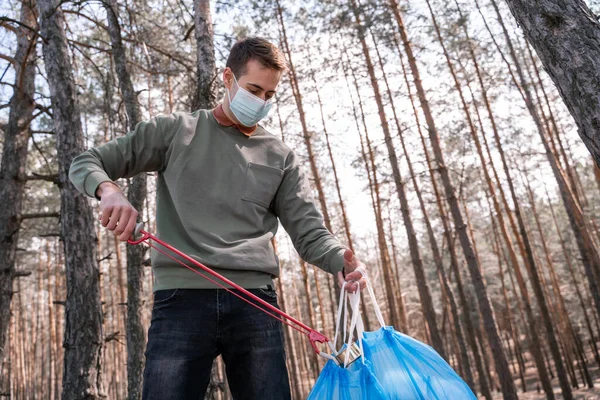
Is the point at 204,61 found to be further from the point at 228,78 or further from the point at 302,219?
the point at 302,219

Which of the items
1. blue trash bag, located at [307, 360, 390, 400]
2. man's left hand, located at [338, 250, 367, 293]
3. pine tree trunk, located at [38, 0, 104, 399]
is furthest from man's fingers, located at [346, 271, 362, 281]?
pine tree trunk, located at [38, 0, 104, 399]

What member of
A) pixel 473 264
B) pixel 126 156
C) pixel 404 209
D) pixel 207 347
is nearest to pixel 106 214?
pixel 126 156

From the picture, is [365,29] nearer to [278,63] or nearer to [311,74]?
[311,74]

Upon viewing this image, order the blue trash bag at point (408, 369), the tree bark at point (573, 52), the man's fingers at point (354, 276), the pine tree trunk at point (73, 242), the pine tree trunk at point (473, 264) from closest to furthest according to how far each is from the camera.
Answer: the blue trash bag at point (408, 369) < the man's fingers at point (354, 276) < the tree bark at point (573, 52) < the pine tree trunk at point (73, 242) < the pine tree trunk at point (473, 264)

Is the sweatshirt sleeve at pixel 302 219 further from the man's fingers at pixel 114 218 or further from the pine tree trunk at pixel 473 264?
the pine tree trunk at pixel 473 264

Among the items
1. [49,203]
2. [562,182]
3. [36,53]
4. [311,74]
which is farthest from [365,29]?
[49,203]

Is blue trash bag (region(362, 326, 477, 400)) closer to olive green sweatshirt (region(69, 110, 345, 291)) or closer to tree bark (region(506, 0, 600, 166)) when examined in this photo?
olive green sweatshirt (region(69, 110, 345, 291))

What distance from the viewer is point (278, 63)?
1.80 m

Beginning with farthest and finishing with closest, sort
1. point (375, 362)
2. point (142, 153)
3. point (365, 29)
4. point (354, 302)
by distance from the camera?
point (365, 29), point (142, 153), point (354, 302), point (375, 362)

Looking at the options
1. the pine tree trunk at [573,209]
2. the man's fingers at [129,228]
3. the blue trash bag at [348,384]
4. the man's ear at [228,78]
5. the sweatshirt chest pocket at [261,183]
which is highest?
the pine tree trunk at [573,209]

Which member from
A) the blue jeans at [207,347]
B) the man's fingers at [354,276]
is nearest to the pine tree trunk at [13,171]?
the blue jeans at [207,347]

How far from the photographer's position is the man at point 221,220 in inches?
55.3

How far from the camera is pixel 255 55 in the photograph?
178 centimetres

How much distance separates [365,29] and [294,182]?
9.67 metres
